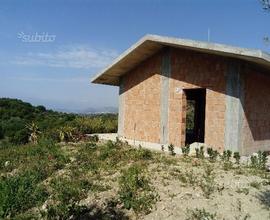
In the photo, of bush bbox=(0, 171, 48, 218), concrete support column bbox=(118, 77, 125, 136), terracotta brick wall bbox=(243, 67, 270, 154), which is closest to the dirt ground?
bush bbox=(0, 171, 48, 218)

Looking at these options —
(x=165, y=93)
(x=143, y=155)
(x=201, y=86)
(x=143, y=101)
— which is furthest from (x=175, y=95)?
(x=143, y=155)

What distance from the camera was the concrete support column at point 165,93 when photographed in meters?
17.7

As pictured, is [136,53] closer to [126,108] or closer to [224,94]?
[126,108]

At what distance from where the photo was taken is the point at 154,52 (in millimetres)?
18375

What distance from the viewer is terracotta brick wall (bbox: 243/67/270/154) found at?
14.9 meters

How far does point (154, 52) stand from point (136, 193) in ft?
33.1

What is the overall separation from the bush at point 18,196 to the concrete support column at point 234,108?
24.8ft

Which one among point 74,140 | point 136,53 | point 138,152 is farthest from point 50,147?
point 136,53

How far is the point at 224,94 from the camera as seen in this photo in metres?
15.1

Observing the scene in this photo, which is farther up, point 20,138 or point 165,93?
point 165,93

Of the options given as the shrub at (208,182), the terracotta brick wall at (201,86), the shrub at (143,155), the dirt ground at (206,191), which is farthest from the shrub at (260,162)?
the shrub at (143,155)

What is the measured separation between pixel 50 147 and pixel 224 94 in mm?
7435

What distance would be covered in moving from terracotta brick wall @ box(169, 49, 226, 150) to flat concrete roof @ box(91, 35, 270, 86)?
58cm

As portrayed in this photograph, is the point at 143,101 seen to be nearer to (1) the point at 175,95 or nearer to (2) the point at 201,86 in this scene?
(1) the point at 175,95
